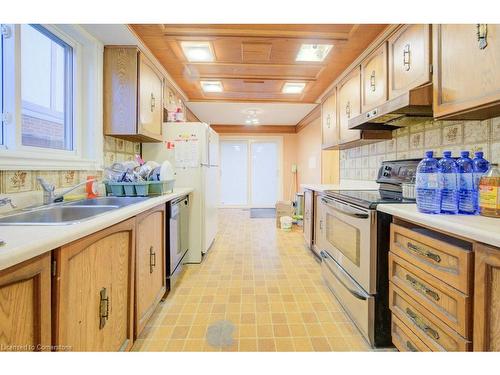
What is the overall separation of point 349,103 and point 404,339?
Answer: 216 cm

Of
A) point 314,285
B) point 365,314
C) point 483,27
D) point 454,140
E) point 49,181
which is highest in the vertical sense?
point 483,27

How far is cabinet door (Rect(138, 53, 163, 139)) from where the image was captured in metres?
2.29

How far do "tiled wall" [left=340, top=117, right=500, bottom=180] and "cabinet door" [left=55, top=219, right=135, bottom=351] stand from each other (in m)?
2.02

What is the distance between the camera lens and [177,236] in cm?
231

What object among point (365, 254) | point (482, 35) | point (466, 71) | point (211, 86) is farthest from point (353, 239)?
point (211, 86)

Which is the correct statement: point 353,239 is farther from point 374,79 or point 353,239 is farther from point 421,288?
point 374,79

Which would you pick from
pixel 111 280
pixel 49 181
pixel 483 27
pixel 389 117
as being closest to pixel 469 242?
pixel 483 27

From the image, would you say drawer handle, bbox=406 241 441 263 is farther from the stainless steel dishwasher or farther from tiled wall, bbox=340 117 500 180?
the stainless steel dishwasher

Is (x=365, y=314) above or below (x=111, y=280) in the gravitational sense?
below

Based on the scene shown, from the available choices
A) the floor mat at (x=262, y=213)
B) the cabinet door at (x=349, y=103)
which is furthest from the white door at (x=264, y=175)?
the cabinet door at (x=349, y=103)

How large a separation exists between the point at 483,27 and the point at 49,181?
2507 millimetres

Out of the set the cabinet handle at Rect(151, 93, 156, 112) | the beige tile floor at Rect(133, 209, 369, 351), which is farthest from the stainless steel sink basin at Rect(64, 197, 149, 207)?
the cabinet handle at Rect(151, 93, 156, 112)

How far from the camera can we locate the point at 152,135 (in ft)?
8.14
